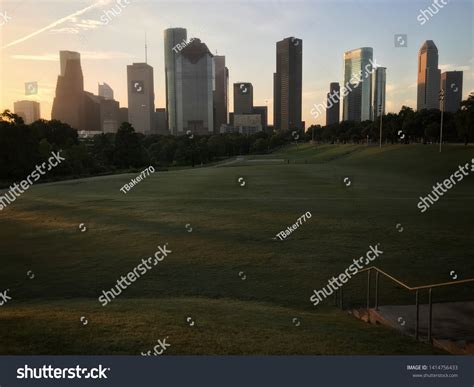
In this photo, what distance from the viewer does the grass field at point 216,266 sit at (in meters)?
7.75

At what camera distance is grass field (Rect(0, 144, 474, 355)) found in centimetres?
775

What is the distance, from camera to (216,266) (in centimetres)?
1499

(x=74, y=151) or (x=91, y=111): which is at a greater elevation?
(x=91, y=111)

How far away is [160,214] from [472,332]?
65.0ft

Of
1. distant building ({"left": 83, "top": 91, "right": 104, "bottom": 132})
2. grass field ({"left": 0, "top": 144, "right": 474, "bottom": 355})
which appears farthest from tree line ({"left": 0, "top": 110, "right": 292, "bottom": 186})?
grass field ({"left": 0, "top": 144, "right": 474, "bottom": 355})

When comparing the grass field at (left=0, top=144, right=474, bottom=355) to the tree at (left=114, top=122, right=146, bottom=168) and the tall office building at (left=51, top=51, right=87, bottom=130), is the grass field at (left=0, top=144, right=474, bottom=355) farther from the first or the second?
the tall office building at (left=51, top=51, right=87, bottom=130)

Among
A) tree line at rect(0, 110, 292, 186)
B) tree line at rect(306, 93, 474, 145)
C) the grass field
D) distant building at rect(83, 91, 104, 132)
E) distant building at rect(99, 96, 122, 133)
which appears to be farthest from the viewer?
distant building at rect(99, 96, 122, 133)

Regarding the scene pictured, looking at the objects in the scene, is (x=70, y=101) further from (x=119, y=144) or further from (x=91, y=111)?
(x=119, y=144)

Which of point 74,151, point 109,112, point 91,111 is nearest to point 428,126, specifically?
point 74,151

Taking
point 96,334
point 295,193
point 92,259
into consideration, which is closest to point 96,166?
point 295,193

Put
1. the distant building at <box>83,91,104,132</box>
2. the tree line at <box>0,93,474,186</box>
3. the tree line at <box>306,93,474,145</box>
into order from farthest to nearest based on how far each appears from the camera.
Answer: the distant building at <box>83,91,104,132</box> → the tree line at <box>306,93,474,145</box> → the tree line at <box>0,93,474,186</box>

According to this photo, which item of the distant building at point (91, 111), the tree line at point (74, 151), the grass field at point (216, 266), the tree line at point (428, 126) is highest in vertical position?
the distant building at point (91, 111)

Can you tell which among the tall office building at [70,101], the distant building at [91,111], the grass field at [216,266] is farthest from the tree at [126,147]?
the grass field at [216,266]

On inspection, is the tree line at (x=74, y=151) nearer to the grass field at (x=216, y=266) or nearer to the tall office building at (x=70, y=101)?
the tall office building at (x=70, y=101)
